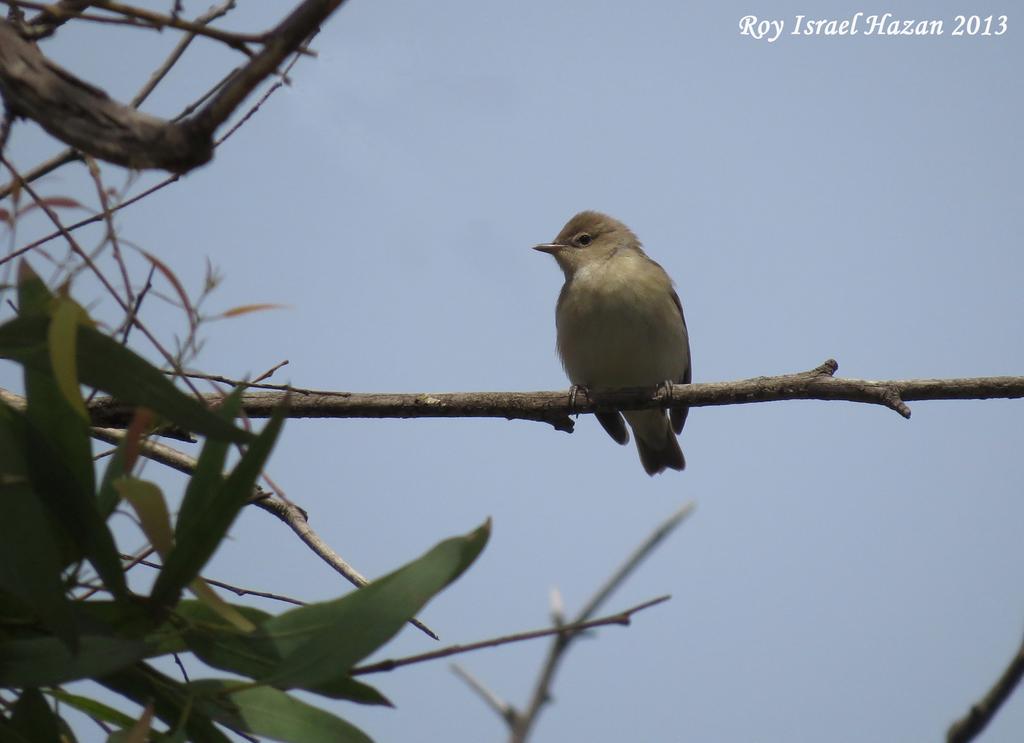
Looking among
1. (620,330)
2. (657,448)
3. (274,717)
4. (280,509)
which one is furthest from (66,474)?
(657,448)

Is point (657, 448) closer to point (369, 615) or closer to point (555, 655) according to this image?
point (369, 615)

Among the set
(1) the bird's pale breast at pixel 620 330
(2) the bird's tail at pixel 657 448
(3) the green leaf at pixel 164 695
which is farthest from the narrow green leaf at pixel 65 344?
(2) the bird's tail at pixel 657 448

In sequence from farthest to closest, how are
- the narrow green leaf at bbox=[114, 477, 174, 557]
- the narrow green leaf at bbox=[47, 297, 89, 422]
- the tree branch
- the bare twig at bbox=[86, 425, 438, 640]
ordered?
the bare twig at bbox=[86, 425, 438, 640] → the narrow green leaf at bbox=[114, 477, 174, 557] → the narrow green leaf at bbox=[47, 297, 89, 422] → the tree branch

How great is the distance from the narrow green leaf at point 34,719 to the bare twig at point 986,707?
148 centimetres

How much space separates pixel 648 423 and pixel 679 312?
3.02ft

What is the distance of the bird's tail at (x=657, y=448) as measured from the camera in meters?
7.80

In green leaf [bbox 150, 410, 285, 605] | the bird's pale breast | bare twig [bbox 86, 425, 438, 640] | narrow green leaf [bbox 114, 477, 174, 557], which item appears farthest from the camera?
the bird's pale breast

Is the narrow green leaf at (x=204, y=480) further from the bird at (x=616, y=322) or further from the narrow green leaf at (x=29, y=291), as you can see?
the bird at (x=616, y=322)

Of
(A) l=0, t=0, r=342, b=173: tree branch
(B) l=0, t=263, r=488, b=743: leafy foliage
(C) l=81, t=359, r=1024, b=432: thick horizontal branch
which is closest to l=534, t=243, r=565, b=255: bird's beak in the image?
(C) l=81, t=359, r=1024, b=432: thick horizontal branch

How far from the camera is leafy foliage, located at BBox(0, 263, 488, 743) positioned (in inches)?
63.6

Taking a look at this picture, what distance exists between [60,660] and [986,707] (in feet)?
4.42

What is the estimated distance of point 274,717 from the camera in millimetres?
1778

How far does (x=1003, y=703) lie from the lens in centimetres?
73

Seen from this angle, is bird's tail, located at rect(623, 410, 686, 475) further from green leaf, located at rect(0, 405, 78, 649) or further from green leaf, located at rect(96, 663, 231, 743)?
green leaf, located at rect(0, 405, 78, 649)
